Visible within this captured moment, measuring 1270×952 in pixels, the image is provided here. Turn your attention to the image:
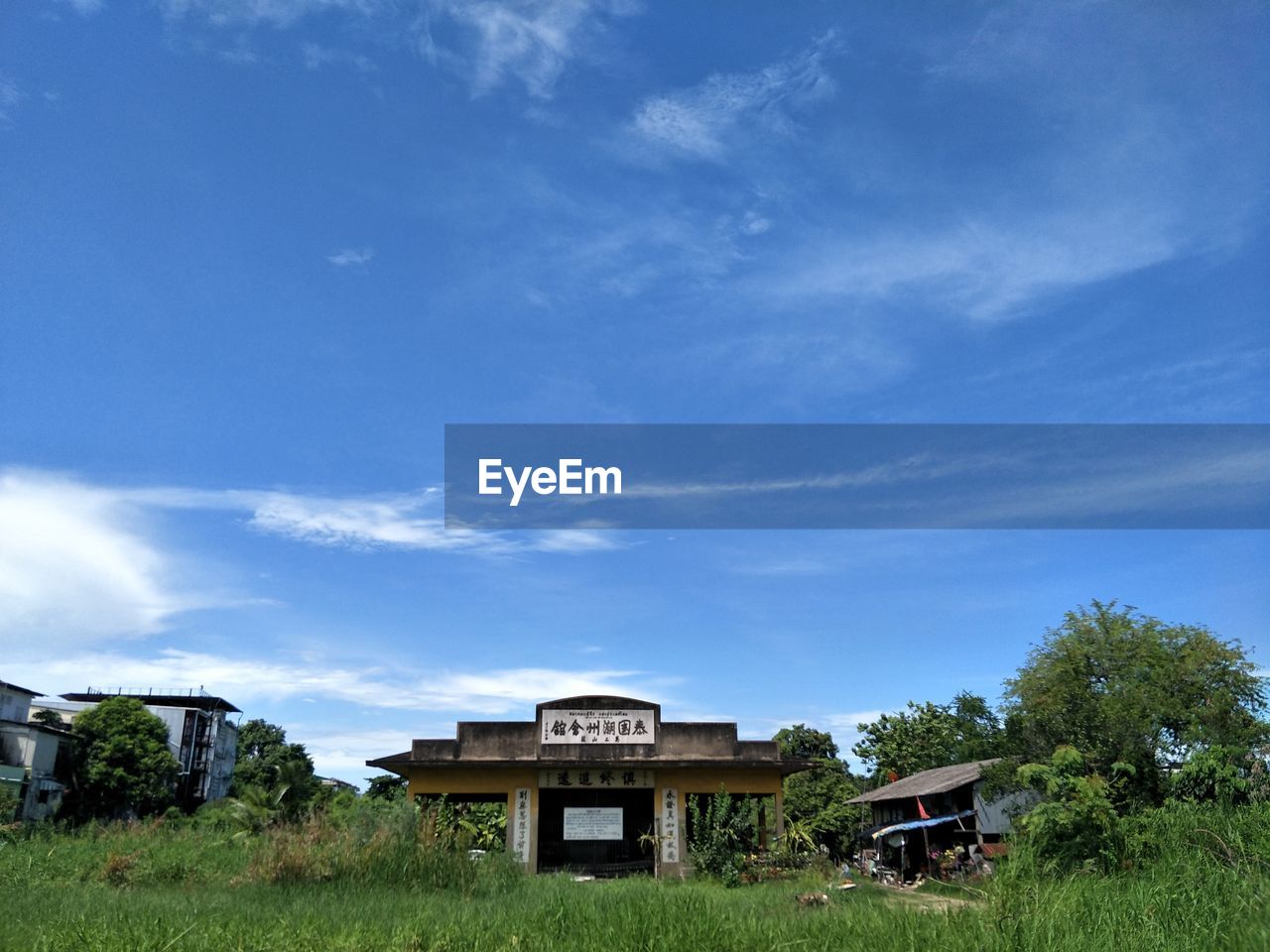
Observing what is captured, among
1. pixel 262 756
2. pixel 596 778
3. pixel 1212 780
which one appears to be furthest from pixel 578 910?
pixel 262 756

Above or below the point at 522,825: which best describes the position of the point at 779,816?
above

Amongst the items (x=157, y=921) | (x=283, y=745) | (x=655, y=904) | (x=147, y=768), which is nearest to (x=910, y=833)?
(x=655, y=904)

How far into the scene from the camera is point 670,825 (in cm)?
2105

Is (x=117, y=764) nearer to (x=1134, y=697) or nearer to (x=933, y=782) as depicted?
(x=933, y=782)

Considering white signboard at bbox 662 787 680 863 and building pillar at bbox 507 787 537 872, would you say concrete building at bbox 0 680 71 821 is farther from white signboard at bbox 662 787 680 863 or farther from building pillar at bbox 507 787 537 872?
white signboard at bbox 662 787 680 863

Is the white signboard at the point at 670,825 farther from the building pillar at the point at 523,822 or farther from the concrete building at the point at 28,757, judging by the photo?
the concrete building at the point at 28,757

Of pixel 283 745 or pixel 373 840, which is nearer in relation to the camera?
pixel 373 840

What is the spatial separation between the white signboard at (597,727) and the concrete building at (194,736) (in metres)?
34.9

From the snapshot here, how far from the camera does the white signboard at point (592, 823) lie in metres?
21.2

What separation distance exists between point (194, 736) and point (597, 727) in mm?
40261

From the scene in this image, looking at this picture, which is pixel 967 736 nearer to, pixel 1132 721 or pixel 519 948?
pixel 1132 721

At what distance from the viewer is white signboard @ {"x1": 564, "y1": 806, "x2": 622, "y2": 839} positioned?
2120 cm

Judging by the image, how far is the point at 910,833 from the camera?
3008cm

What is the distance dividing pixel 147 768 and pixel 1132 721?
132ft
